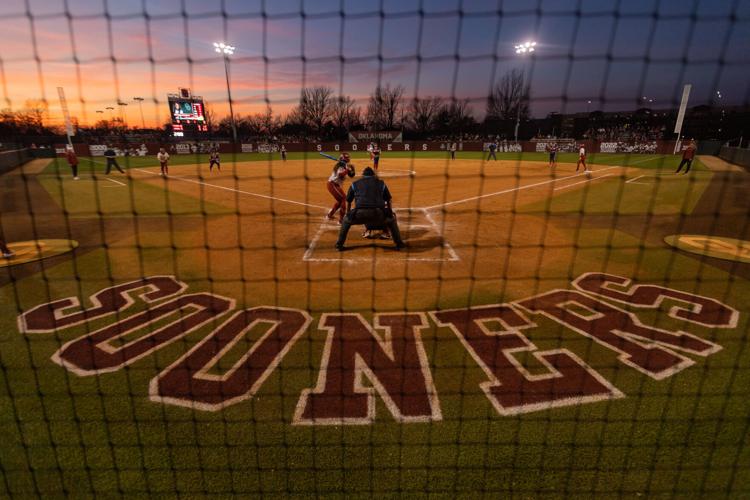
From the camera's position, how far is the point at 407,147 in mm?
49938

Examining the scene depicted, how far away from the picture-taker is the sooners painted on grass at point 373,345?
3.97 meters

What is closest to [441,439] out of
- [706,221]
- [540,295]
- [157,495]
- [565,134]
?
[157,495]

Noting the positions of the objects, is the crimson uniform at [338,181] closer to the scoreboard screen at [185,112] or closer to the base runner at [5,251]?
the base runner at [5,251]

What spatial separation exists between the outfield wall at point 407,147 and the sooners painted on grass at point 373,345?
104 ft

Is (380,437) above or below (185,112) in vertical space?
below

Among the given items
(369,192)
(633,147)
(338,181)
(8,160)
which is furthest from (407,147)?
(369,192)

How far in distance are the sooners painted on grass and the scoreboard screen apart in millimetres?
40295

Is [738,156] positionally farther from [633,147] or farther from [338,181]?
[338,181]

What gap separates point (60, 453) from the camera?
3.37 meters

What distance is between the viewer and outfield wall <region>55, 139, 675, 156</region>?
37.6 meters

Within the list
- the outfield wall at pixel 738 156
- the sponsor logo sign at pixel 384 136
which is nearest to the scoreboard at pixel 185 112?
the sponsor logo sign at pixel 384 136

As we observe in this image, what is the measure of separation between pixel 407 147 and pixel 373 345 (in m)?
47.4

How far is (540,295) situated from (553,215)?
6.54 meters

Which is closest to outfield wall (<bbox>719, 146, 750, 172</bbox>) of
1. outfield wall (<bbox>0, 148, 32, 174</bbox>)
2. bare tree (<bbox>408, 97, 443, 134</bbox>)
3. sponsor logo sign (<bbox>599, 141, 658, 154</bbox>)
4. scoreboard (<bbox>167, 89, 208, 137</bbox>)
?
sponsor logo sign (<bbox>599, 141, 658, 154</bbox>)
